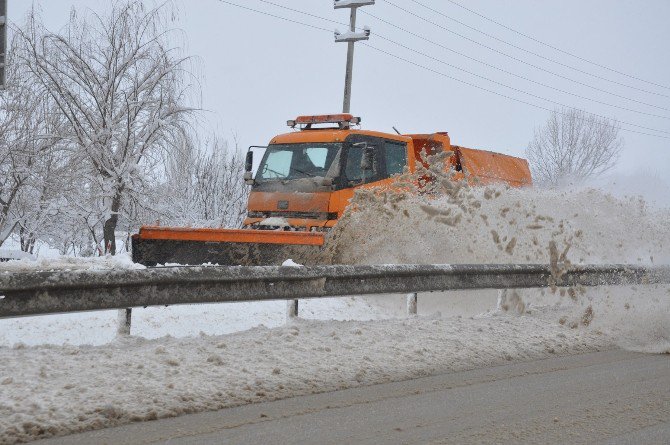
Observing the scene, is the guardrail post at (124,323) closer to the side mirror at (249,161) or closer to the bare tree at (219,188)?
the side mirror at (249,161)

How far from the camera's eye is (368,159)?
1300 centimetres

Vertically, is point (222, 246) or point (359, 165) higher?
point (359, 165)

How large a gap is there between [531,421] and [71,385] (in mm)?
2554

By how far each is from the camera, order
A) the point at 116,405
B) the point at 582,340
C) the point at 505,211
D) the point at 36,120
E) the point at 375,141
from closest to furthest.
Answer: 1. the point at 116,405
2. the point at 582,340
3. the point at 505,211
4. the point at 375,141
5. the point at 36,120

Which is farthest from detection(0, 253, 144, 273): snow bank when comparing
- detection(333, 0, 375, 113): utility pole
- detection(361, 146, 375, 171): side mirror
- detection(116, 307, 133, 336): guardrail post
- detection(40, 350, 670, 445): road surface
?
detection(333, 0, 375, 113): utility pole

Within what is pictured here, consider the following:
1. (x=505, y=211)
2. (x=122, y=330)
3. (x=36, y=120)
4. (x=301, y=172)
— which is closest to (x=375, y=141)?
(x=301, y=172)

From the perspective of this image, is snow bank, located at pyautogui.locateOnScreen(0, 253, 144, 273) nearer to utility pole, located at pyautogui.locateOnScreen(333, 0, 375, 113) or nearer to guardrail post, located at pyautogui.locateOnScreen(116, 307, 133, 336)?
guardrail post, located at pyautogui.locateOnScreen(116, 307, 133, 336)

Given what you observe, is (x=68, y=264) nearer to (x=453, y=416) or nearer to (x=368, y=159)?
(x=368, y=159)

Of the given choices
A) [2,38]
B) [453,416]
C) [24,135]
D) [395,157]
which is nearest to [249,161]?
[395,157]

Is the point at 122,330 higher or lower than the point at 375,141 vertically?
lower

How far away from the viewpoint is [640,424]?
4.71 meters

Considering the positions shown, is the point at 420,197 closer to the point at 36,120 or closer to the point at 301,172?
the point at 301,172

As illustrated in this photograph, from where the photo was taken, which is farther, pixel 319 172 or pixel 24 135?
pixel 24 135

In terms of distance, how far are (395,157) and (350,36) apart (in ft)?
51.1
